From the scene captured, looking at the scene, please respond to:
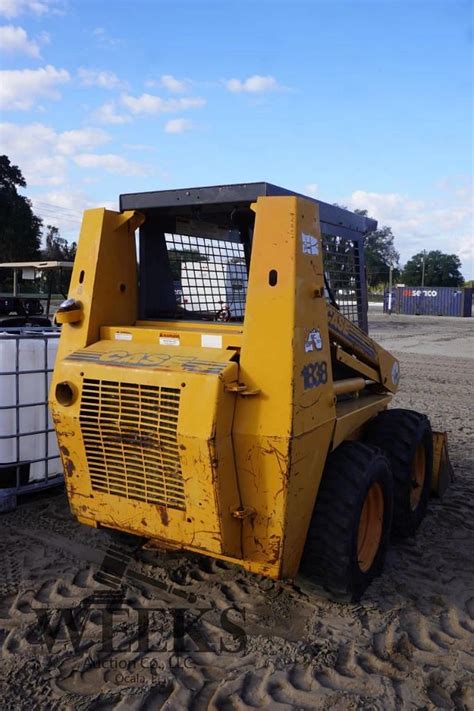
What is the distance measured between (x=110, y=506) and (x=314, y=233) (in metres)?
1.85

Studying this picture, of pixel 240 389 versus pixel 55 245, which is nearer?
pixel 240 389

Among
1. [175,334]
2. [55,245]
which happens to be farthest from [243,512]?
[55,245]

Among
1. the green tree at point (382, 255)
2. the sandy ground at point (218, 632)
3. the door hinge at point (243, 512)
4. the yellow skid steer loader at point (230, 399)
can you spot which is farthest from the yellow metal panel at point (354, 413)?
the green tree at point (382, 255)

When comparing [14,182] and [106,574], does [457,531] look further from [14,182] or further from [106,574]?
[14,182]

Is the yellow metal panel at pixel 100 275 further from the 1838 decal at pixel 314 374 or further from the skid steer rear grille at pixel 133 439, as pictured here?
the 1838 decal at pixel 314 374

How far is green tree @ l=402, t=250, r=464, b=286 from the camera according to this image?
81125mm

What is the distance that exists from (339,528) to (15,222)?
4114 centimetres

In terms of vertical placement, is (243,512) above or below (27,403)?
below

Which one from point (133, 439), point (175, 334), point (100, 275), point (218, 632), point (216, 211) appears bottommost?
point (218, 632)

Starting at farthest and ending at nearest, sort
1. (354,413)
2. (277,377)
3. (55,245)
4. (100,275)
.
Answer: (55,245), (354,413), (100,275), (277,377)

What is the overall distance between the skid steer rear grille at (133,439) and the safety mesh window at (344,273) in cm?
135

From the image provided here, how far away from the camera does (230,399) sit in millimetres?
3006

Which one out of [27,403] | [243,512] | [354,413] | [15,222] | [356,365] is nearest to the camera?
Answer: [243,512]

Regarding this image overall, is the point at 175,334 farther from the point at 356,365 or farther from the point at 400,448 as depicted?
the point at 400,448
